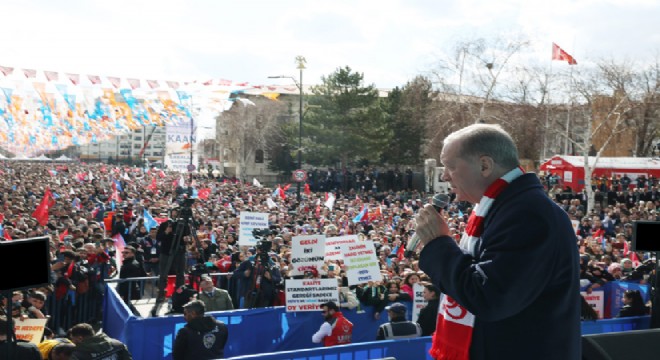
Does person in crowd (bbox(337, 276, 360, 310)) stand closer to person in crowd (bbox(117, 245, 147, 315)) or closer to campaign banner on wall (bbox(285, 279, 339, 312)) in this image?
campaign banner on wall (bbox(285, 279, 339, 312))

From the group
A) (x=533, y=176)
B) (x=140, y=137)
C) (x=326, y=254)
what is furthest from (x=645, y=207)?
(x=140, y=137)

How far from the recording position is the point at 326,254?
1193 cm

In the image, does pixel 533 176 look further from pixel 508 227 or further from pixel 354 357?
pixel 354 357

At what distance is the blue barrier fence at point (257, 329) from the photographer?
25.4ft

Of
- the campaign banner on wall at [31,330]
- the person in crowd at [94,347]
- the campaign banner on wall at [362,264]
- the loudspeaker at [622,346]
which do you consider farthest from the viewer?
the campaign banner on wall at [362,264]

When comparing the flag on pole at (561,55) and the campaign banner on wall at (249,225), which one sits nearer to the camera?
the campaign banner on wall at (249,225)

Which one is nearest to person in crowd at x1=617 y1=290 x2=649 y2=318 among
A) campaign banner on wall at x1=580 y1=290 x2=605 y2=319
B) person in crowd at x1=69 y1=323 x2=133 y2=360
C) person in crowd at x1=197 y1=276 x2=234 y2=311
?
campaign banner on wall at x1=580 y1=290 x2=605 y2=319

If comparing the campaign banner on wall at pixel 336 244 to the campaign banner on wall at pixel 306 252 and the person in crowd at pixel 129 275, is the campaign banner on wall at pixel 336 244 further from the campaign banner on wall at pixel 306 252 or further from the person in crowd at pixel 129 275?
the person in crowd at pixel 129 275

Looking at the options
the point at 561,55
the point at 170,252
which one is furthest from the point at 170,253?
the point at 561,55

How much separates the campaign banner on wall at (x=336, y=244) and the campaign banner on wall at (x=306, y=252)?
0.61m

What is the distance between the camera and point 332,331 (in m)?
8.13

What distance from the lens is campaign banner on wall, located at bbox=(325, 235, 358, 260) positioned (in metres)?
11.4

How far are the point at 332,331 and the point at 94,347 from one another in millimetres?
3194

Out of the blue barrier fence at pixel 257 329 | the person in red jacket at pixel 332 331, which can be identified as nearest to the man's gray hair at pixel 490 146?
the blue barrier fence at pixel 257 329
